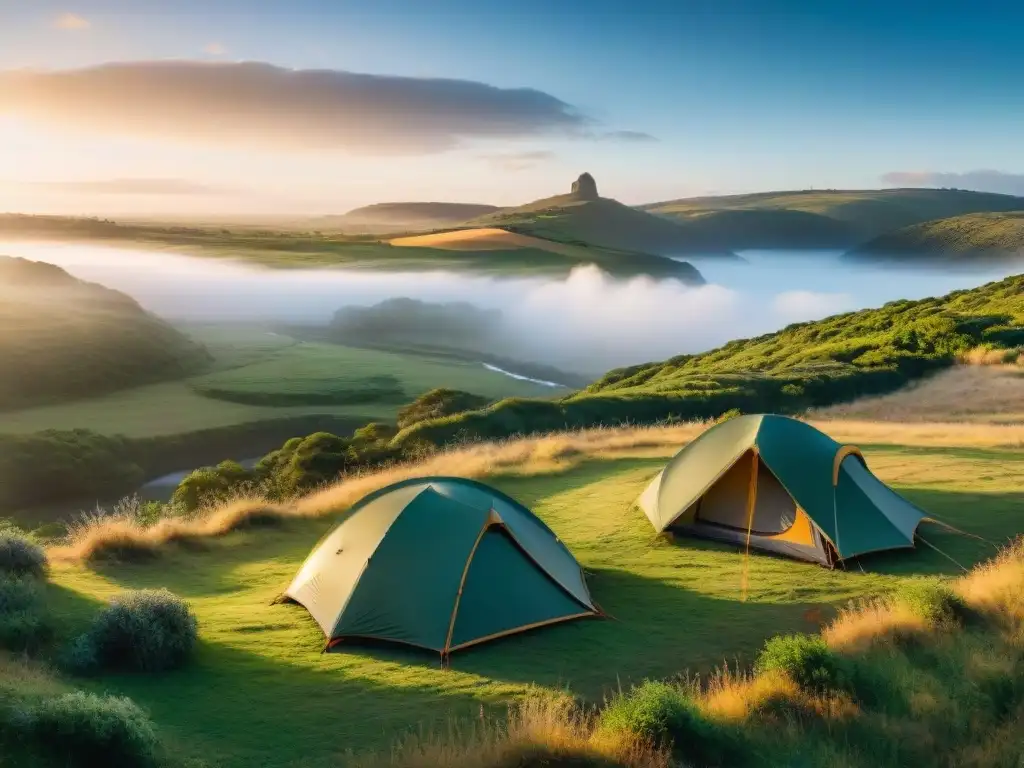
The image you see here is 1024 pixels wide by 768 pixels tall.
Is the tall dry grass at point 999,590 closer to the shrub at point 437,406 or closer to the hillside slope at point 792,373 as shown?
the hillside slope at point 792,373

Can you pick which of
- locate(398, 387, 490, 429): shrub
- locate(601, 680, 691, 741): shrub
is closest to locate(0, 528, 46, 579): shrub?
locate(601, 680, 691, 741): shrub

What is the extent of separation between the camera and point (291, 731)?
9.45m

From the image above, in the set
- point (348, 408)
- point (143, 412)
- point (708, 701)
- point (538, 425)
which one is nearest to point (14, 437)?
point (143, 412)

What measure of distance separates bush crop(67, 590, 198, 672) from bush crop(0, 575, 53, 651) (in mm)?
731

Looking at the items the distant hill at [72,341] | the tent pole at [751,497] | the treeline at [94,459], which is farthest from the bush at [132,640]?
the distant hill at [72,341]

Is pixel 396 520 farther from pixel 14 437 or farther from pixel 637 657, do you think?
pixel 14 437

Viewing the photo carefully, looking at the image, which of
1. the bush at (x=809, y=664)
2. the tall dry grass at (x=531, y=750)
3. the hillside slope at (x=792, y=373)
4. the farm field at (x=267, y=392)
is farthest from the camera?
the farm field at (x=267, y=392)

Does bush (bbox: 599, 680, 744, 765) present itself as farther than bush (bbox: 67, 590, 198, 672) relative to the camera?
No

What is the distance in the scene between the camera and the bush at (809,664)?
10000mm

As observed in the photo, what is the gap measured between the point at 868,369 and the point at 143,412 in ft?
286

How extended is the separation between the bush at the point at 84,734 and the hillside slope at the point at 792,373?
103ft

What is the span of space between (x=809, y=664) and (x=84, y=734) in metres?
7.69

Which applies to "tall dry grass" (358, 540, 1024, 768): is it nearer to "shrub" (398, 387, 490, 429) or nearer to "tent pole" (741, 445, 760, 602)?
"tent pole" (741, 445, 760, 602)

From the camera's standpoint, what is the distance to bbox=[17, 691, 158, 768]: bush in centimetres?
766
